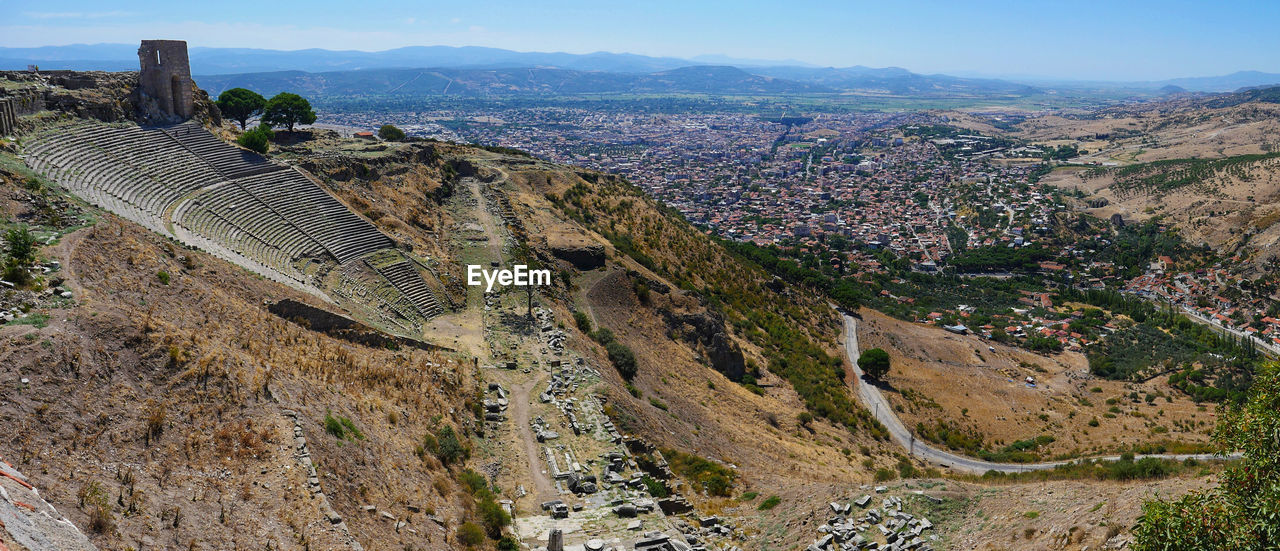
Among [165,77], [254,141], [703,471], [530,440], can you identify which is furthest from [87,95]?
[703,471]

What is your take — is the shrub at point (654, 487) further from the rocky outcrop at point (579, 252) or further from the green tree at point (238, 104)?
the green tree at point (238, 104)

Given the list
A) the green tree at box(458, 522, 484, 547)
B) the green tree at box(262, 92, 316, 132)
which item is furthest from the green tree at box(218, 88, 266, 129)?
the green tree at box(458, 522, 484, 547)

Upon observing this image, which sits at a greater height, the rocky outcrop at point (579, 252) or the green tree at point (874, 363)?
the rocky outcrop at point (579, 252)

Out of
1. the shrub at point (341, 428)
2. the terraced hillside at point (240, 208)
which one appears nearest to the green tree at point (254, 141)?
the terraced hillside at point (240, 208)

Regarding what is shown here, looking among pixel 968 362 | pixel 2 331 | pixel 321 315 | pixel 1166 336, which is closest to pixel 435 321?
pixel 321 315

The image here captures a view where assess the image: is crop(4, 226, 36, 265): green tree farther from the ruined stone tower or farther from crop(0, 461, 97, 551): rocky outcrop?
the ruined stone tower

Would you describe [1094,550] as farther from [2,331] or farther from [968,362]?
[968,362]

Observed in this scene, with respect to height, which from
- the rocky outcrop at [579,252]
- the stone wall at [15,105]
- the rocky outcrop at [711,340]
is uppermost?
the stone wall at [15,105]
